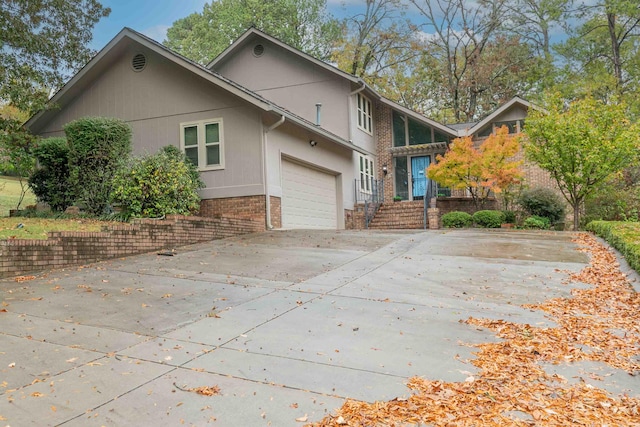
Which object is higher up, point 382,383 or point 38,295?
point 38,295

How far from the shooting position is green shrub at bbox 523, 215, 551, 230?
16688 mm

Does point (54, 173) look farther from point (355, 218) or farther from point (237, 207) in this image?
point (355, 218)

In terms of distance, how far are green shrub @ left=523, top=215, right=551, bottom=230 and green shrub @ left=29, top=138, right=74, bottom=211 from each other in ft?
46.2

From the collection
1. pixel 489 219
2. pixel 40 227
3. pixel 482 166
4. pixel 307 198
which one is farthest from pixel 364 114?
pixel 40 227

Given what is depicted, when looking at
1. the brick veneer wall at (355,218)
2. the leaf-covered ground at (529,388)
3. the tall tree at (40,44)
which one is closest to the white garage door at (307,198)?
the brick veneer wall at (355,218)

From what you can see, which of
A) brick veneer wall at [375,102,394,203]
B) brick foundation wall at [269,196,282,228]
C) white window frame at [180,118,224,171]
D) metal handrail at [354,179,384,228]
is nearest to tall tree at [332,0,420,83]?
brick veneer wall at [375,102,394,203]

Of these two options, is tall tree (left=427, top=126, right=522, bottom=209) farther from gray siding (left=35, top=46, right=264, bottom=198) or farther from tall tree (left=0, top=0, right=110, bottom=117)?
tall tree (left=0, top=0, right=110, bottom=117)

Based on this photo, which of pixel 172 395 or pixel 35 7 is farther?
pixel 35 7

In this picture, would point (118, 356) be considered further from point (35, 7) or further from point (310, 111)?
point (310, 111)

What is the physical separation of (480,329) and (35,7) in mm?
14647

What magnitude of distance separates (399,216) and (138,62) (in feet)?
34.8

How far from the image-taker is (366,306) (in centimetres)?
588

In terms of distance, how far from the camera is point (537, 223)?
54.6ft

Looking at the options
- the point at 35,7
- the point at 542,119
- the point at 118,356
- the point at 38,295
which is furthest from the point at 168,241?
the point at 542,119
